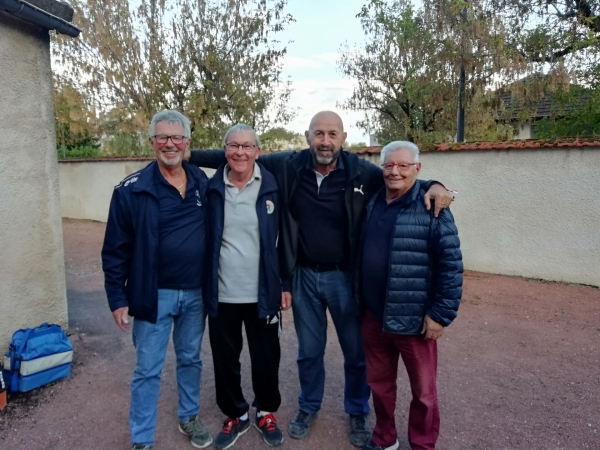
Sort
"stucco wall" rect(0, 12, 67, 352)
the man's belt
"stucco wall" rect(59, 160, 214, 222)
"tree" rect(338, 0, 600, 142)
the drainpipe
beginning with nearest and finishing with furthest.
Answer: the man's belt, the drainpipe, "stucco wall" rect(0, 12, 67, 352), "tree" rect(338, 0, 600, 142), "stucco wall" rect(59, 160, 214, 222)

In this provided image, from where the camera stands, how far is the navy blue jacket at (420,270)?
2271 mm

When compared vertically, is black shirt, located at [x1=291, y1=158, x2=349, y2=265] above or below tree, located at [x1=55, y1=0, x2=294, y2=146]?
below

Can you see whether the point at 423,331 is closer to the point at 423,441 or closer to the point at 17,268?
the point at 423,441

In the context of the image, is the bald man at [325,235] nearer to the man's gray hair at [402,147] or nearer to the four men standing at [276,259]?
the four men standing at [276,259]

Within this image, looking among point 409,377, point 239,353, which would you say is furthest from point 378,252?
point 239,353

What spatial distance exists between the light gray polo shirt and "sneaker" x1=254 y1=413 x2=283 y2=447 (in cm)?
88

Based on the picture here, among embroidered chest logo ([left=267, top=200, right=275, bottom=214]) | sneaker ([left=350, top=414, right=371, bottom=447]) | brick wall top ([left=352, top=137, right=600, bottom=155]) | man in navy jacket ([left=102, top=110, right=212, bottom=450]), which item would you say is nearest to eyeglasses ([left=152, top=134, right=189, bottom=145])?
man in navy jacket ([left=102, top=110, right=212, bottom=450])

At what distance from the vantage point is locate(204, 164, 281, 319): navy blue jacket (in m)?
2.59

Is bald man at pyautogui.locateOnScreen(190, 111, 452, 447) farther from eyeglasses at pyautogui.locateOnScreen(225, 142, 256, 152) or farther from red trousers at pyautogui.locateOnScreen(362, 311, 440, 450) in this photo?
eyeglasses at pyautogui.locateOnScreen(225, 142, 256, 152)

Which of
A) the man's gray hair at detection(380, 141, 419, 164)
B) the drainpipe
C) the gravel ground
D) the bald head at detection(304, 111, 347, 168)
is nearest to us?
the man's gray hair at detection(380, 141, 419, 164)

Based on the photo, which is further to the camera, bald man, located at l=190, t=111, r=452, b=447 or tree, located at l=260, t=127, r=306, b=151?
tree, located at l=260, t=127, r=306, b=151

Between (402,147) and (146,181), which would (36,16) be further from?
(402,147)

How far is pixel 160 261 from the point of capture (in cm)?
255

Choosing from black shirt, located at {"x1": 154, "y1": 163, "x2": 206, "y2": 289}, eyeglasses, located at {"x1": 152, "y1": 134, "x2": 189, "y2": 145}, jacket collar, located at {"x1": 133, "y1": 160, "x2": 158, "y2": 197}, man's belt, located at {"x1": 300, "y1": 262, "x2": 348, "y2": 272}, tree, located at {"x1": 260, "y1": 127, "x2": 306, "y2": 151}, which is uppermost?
tree, located at {"x1": 260, "y1": 127, "x2": 306, "y2": 151}
